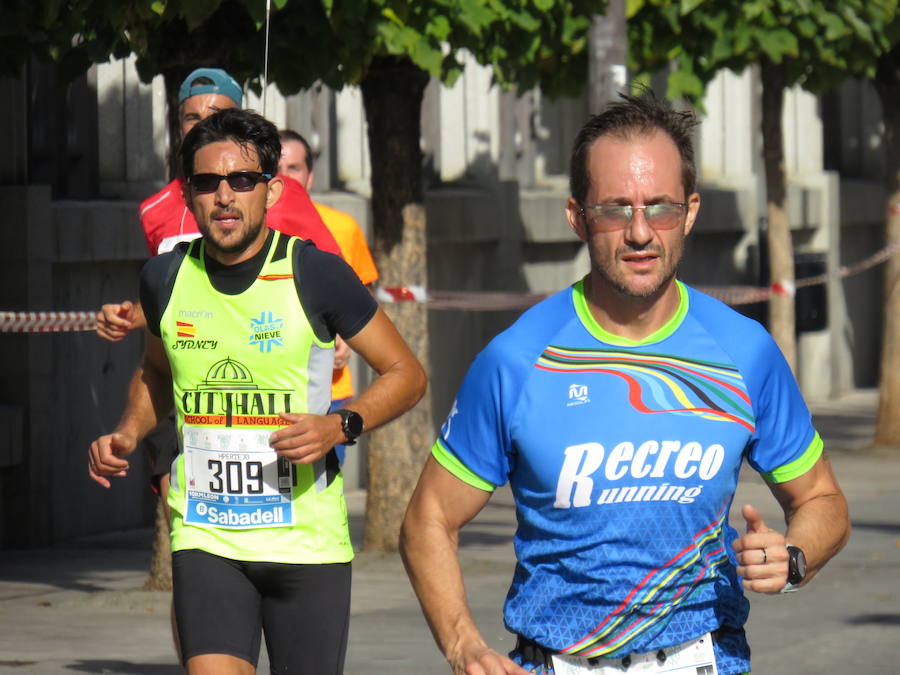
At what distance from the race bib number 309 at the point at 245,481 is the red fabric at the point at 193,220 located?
3.75 feet

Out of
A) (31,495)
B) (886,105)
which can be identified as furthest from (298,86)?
(886,105)

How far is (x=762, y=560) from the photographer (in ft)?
10.4

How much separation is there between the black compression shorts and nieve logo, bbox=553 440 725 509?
5.29 feet

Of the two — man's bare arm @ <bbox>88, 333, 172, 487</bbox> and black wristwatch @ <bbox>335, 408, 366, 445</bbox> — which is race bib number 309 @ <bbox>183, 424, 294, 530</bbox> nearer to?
black wristwatch @ <bbox>335, 408, 366, 445</bbox>

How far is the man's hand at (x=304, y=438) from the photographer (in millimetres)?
4711

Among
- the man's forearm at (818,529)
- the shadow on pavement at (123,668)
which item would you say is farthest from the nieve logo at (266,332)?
the shadow on pavement at (123,668)

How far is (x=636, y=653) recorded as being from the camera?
3410mm

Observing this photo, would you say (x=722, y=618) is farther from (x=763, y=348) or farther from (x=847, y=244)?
(x=847, y=244)

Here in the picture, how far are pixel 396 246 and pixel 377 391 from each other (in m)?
5.32

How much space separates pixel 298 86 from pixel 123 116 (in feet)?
11.5

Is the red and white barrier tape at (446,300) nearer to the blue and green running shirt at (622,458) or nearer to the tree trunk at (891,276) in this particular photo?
the tree trunk at (891,276)

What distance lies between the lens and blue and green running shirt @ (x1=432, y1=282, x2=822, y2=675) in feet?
11.1

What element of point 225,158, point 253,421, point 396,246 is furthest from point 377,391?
point 396,246

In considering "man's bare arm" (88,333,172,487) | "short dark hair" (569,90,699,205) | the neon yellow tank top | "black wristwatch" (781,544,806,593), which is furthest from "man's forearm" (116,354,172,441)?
"black wristwatch" (781,544,806,593)
